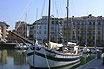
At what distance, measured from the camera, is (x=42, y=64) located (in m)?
24.8

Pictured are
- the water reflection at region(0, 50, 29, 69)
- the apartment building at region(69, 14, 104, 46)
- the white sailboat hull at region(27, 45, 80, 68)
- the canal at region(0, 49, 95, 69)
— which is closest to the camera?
the white sailboat hull at region(27, 45, 80, 68)

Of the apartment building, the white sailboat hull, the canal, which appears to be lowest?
the canal

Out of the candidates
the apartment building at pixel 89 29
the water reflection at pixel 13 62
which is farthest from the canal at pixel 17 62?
the apartment building at pixel 89 29

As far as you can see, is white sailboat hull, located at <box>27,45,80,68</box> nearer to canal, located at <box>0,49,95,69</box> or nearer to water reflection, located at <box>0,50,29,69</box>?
canal, located at <box>0,49,95,69</box>

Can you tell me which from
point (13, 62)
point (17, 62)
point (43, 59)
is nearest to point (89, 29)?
point (17, 62)

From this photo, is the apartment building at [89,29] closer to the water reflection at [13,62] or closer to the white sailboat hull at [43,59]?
the water reflection at [13,62]

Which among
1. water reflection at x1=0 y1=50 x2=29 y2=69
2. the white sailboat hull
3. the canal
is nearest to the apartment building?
the canal

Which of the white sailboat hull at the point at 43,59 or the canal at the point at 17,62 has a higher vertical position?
the white sailboat hull at the point at 43,59

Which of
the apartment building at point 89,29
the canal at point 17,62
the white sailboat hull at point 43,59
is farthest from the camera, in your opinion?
the apartment building at point 89,29

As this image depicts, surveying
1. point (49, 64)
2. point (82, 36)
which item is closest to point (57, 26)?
point (82, 36)

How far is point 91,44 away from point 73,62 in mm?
68111

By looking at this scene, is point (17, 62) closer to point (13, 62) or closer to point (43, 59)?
point (13, 62)

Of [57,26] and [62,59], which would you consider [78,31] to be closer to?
[57,26]

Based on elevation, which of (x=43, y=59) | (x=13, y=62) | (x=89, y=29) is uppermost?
(x=89, y=29)
